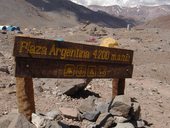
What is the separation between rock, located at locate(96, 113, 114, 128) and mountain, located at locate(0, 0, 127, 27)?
7591cm

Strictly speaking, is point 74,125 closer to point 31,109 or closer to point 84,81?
point 31,109

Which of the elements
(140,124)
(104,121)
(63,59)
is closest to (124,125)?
(104,121)

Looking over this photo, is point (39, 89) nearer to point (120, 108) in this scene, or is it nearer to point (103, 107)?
point (103, 107)

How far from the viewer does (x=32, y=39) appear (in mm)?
7633

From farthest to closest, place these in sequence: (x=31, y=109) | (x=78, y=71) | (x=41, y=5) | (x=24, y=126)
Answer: (x=41, y=5) → (x=78, y=71) → (x=31, y=109) → (x=24, y=126)

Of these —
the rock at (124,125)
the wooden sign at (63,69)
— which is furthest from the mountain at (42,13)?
the rock at (124,125)

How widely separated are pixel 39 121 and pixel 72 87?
3.47 metres

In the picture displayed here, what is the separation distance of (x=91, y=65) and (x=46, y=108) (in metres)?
1.59

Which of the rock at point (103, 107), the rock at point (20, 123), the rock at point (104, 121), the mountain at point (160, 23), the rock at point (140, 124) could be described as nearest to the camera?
the rock at point (20, 123)

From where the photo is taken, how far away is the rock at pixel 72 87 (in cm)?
1106

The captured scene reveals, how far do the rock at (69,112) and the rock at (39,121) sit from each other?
151 cm

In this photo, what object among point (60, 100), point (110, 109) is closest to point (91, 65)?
point (110, 109)

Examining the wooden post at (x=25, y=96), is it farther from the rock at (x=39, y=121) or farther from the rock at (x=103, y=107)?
the rock at (x=103, y=107)

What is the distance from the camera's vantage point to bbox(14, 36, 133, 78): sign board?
7641mm
